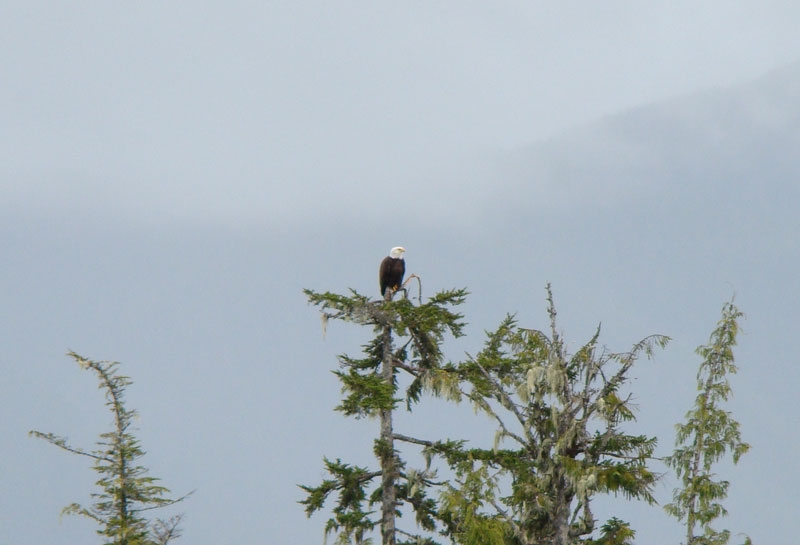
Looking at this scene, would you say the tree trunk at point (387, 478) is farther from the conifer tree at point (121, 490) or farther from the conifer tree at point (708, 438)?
the conifer tree at point (708, 438)

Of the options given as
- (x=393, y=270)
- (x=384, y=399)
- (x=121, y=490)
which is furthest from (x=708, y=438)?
(x=121, y=490)

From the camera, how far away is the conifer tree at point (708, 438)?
2355cm

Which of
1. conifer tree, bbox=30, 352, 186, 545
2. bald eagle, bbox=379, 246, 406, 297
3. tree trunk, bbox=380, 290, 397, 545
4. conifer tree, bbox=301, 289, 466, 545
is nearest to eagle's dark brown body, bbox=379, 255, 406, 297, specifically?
bald eagle, bbox=379, 246, 406, 297

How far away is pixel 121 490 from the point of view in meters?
17.1

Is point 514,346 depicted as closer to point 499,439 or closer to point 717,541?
point 499,439

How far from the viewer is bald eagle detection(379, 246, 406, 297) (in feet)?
79.2

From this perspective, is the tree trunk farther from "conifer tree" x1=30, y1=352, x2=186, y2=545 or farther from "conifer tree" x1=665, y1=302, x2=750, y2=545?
"conifer tree" x1=665, y1=302, x2=750, y2=545

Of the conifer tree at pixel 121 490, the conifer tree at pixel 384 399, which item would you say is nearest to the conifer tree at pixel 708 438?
the conifer tree at pixel 384 399

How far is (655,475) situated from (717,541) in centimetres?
622

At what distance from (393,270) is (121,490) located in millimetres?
8480

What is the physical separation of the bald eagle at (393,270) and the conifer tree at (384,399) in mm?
2056

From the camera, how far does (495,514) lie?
56.9 ft

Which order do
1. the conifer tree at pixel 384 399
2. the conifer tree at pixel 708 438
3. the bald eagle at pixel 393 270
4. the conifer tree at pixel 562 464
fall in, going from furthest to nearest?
1. the bald eagle at pixel 393 270
2. the conifer tree at pixel 708 438
3. the conifer tree at pixel 384 399
4. the conifer tree at pixel 562 464

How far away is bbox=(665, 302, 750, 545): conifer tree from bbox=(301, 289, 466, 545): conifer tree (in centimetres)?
517
